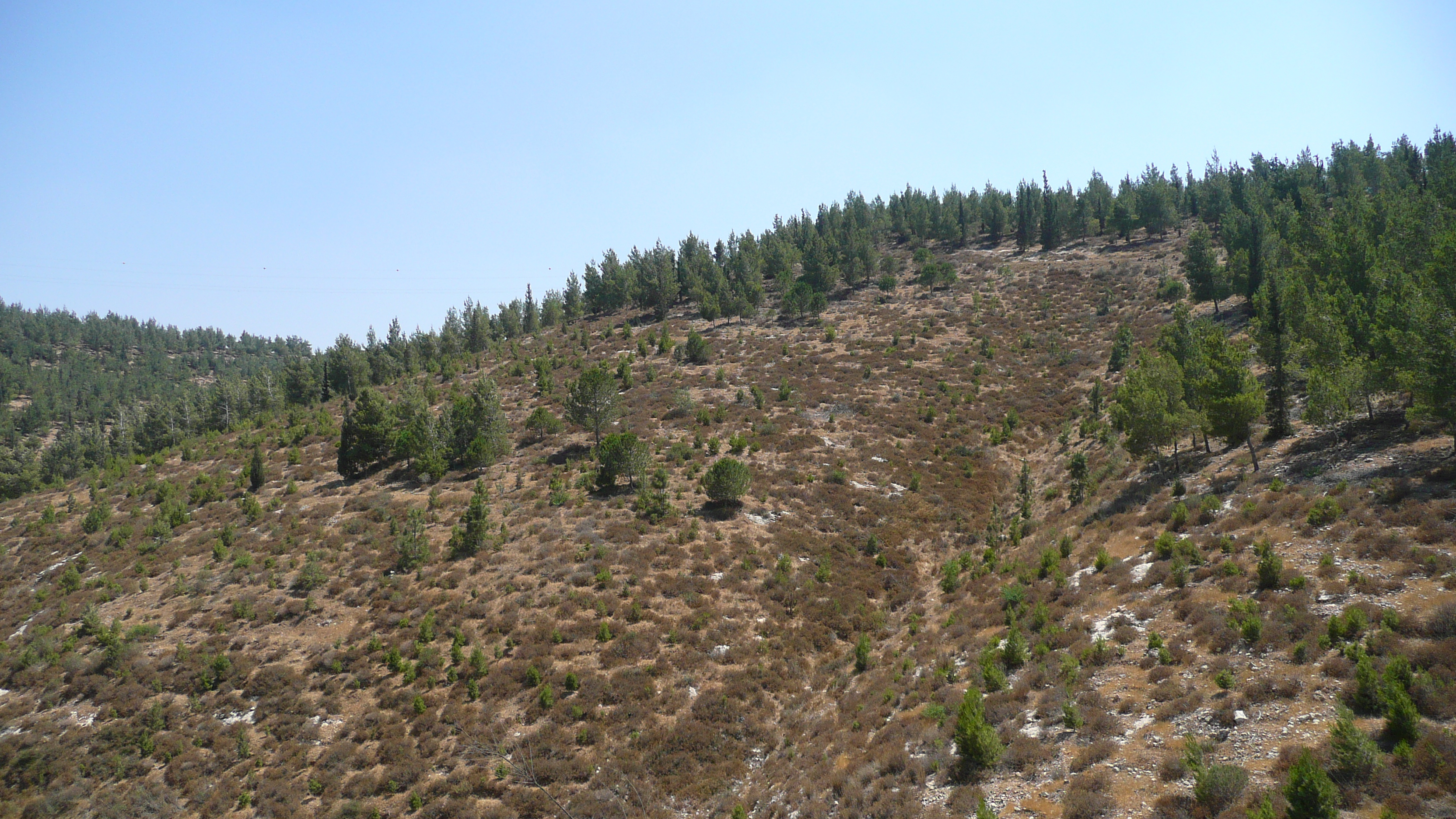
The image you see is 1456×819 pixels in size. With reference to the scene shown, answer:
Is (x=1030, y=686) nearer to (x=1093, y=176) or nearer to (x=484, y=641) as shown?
(x=484, y=641)

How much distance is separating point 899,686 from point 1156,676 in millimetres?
8447

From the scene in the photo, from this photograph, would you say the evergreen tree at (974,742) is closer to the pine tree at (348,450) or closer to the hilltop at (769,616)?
the hilltop at (769,616)

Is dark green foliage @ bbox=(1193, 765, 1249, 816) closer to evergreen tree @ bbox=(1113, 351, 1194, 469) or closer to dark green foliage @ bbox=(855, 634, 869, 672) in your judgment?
dark green foliage @ bbox=(855, 634, 869, 672)

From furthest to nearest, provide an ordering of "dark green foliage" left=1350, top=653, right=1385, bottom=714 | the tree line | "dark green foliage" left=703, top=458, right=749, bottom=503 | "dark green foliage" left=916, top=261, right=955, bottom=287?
"dark green foliage" left=916, top=261, right=955, bottom=287, "dark green foliage" left=703, top=458, right=749, bottom=503, the tree line, "dark green foliage" left=1350, top=653, right=1385, bottom=714

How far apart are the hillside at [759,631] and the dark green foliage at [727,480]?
66.2 inches

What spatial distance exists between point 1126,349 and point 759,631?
51.3 meters

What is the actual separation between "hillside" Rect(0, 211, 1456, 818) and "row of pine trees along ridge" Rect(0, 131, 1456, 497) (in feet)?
11.0

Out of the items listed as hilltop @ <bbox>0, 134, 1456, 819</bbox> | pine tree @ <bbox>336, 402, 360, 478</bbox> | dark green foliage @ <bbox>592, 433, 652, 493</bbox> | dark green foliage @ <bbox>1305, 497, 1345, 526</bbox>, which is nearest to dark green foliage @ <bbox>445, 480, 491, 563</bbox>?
hilltop @ <bbox>0, 134, 1456, 819</bbox>

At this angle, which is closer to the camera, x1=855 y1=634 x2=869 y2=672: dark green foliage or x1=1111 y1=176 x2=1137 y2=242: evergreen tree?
x1=855 y1=634 x2=869 y2=672: dark green foliage

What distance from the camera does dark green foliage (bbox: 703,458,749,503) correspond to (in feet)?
122

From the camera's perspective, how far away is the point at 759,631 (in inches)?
1099

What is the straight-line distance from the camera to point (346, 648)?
27.5 metres

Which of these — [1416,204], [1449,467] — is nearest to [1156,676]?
[1449,467]

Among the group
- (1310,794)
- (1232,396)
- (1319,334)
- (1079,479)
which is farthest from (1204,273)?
(1310,794)
